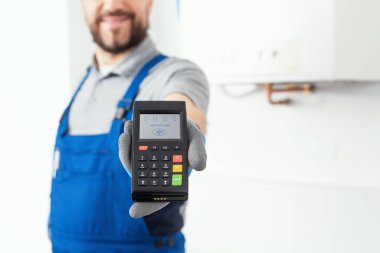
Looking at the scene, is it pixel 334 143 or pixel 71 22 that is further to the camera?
pixel 71 22

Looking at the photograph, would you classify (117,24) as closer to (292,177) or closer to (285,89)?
(285,89)

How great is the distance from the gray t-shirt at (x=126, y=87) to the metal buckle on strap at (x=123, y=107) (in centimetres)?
3

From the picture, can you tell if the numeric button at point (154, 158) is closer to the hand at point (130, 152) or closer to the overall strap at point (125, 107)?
the hand at point (130, 152)

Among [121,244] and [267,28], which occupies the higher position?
[267,28]

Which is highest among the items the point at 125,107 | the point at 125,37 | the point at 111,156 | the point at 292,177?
the point at 125,37

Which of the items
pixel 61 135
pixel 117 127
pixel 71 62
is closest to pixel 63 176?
pixel 61 135

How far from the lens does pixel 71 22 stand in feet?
7.41

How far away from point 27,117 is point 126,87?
1.06 metres

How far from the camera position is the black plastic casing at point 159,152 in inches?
31.7

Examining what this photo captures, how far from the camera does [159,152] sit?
0.85 metres

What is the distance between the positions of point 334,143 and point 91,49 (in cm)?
110

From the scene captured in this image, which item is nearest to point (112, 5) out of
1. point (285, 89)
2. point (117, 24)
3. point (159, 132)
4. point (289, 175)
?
point (117, 24)

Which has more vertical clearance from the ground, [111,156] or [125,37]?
[125,37]

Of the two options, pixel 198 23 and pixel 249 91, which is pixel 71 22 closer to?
Answer: pixel 198 23
